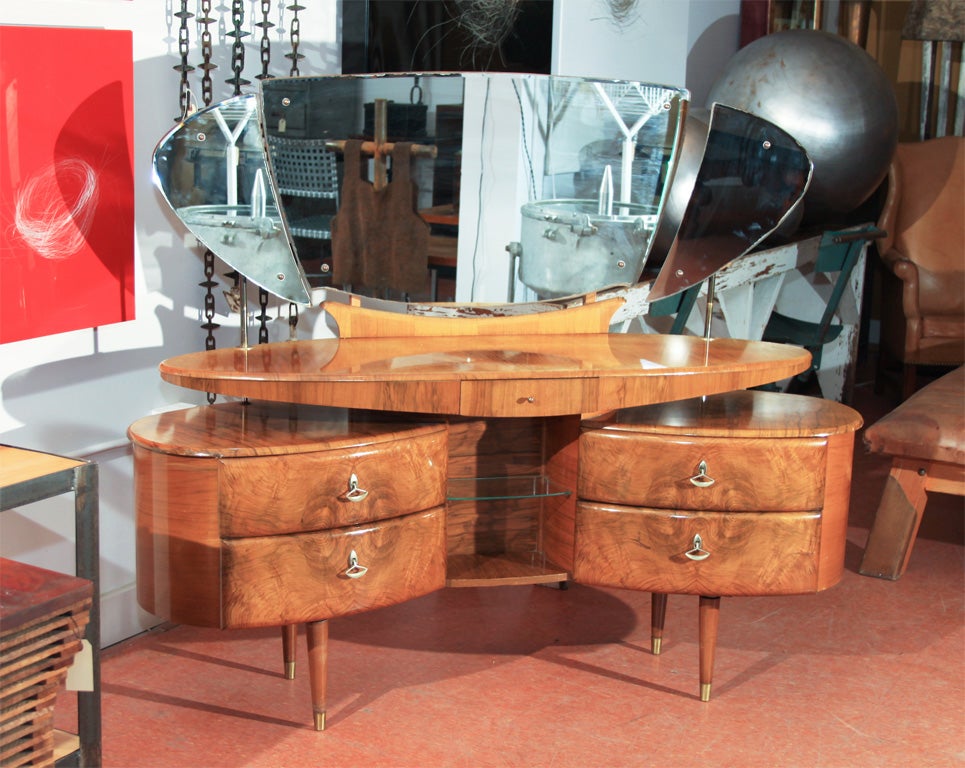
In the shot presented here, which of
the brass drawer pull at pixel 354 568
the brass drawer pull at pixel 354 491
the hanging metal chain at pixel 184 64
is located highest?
the hanging metal chain at pixel 184 64

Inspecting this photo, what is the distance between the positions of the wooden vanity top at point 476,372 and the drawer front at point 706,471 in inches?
4.0

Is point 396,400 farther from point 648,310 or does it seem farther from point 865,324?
point 865,324

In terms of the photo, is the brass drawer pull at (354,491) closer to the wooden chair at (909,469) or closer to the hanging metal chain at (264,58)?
the hanging metal chain at (264,58)

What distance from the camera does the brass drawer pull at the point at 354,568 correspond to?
2248 millimetres

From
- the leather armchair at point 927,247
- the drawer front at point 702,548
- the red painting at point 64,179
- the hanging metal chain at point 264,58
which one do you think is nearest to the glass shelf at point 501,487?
the drawer front at point 702,548

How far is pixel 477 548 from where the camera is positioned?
2.63 metres

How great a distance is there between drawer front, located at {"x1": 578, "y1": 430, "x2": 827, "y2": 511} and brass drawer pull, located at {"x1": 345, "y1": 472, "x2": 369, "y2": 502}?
0.47 metres

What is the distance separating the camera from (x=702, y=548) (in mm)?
2412

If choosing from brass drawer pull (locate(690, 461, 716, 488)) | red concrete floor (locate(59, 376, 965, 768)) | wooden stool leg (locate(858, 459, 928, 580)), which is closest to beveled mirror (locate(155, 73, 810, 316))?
brass drawer pull (locate(690, 461, 716, 488))

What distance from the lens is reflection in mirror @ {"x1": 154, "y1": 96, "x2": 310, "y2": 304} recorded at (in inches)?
92.5

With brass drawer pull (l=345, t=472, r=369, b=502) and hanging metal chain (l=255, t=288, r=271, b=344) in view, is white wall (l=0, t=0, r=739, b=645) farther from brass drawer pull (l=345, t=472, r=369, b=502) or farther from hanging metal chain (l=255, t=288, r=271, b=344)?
brass drawer pull (l=345, t=472, r=369, b=502)

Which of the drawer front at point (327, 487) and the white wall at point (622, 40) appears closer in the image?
the drawer front at point (327, 487)

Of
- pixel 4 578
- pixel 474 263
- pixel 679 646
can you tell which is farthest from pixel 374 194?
pixel 679 646

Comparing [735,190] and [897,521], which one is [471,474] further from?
[897,521]
